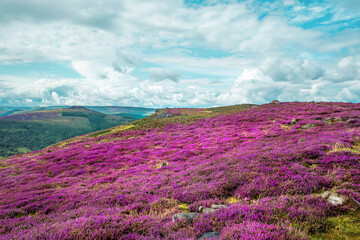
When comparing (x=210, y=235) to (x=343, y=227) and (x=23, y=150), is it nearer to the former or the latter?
→ (x=343, y=227)

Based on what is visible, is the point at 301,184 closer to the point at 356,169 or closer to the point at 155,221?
the point at 356,169

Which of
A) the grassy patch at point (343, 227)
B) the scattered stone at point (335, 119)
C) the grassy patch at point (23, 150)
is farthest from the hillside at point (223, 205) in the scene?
the grassy patch at point (23, 150)

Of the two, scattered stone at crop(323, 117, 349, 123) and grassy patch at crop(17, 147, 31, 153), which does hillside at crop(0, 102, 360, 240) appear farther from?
grassy patch at crop(17, 147, 31, 153)

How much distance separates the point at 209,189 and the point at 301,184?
4.07 meters

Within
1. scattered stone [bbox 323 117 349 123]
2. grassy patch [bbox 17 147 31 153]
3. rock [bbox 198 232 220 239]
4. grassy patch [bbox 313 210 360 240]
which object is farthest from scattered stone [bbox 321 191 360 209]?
grassy patch [bbox 17 147 31 153]

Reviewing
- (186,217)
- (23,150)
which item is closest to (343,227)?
(186,217)

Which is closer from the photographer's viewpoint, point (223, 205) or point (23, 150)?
point (223, 205)

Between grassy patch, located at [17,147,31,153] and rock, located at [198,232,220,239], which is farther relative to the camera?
grassy patch, located at [17,147,31,153]

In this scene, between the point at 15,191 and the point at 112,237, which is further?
the point at 15,191

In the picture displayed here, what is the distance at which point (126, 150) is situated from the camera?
89.7 ft

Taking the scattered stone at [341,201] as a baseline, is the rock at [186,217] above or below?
below

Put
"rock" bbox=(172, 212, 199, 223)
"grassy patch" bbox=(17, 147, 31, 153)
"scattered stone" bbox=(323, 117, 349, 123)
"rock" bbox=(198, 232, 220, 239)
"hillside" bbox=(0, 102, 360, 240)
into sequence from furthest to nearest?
"grassy patch" bbox=(17, 147, 31, 153) → "scattered stone" bbox=(323, 117, 349, 123) → "rock" bbox=(172, 212, 199, 223) → "hillside" bbox=(0, 102, 360, 240) → "rock" bbox=(198, 232, 220, 239)

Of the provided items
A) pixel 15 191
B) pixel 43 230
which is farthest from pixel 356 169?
pixel 15 191

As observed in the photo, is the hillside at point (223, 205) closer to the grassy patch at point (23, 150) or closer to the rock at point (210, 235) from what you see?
the rock at point (210, 235)
